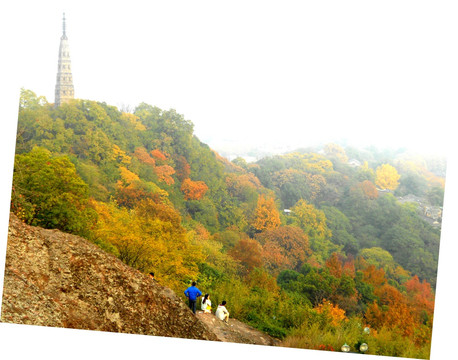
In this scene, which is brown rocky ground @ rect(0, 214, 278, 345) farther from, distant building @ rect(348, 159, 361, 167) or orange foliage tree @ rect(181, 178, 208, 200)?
distant building @ rect(348, 159, 361, 167)

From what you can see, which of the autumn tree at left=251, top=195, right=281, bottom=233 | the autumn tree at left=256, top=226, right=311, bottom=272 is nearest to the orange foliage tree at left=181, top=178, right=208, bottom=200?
the autumn tree at left=251, top=195, right=281, bottom=233

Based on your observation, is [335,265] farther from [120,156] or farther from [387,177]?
[120,156]

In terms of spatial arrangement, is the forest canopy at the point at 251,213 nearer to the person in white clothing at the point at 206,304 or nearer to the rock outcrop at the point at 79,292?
the person in white clothing at the point at 206,304

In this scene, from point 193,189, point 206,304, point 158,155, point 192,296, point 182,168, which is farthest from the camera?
point 182,168

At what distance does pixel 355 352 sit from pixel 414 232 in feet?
32.6

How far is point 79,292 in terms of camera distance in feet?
39.4

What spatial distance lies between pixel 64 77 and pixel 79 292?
37.1ft

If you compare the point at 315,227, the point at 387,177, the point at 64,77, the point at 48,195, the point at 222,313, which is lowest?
the point at 222,313

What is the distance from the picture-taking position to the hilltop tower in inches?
792

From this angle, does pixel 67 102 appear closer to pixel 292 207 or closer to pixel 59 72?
pixel 59 72

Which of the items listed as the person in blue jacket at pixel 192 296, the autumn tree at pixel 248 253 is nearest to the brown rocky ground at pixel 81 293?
the person in blue jacket at pixel 192 296

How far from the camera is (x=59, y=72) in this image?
20.3m

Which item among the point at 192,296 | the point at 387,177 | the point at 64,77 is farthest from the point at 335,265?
the point at 64,77

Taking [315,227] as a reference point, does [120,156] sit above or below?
above
